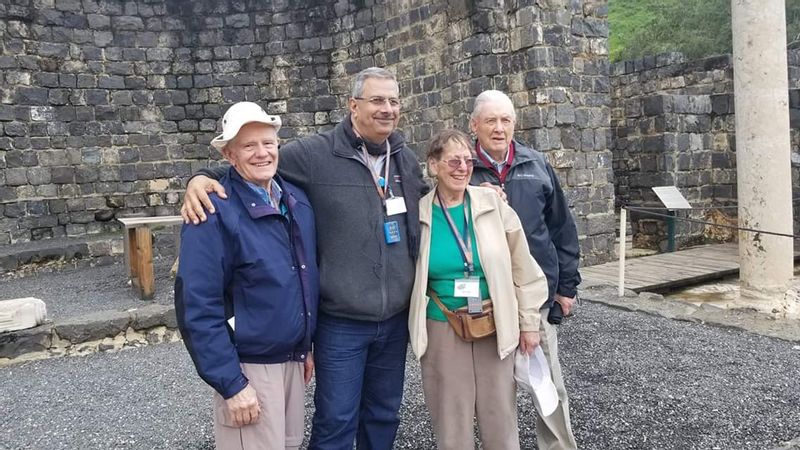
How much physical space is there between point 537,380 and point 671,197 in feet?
23.4

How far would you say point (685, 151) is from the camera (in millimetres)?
9867

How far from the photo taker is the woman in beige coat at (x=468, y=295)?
2.55 m

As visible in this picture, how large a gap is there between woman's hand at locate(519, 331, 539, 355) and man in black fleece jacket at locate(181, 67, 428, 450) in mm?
499

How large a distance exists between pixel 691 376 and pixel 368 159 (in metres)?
2.82

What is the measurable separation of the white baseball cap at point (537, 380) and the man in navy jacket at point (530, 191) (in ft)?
0.63

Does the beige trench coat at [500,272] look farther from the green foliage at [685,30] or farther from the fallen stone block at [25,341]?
the green foliage at [685,30]

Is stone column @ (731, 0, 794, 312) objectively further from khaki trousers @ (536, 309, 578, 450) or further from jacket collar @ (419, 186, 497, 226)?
jacket collar @ (419, 186, 497, 226)

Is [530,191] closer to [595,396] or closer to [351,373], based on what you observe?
[351,373]

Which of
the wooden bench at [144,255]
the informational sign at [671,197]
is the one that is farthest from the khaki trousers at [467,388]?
the informational sign at [671,197]

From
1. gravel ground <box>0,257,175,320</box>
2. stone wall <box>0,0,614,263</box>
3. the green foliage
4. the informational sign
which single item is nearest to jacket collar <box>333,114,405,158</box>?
gravel ground <box>0,257,175,320</box>

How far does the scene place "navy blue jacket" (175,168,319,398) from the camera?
83.3 inches

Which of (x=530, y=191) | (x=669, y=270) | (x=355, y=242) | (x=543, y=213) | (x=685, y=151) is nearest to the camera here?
(x=355, y=242)

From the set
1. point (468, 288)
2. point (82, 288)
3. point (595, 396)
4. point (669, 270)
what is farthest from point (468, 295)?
point (82, 288)

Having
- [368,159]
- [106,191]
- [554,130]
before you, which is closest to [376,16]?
[554,130]
